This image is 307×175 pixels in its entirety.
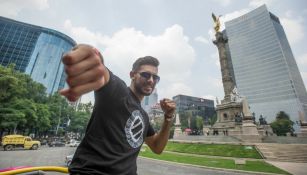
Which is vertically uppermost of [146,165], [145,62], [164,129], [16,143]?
[145,62]

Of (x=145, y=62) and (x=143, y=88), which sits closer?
(x=143, y=88)

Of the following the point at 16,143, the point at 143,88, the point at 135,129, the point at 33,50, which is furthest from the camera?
the point at 33,50

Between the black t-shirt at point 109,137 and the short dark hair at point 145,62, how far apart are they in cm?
65

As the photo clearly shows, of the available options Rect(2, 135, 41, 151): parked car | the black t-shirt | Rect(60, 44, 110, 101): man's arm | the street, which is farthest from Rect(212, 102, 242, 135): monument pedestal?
Rect(60, 44, 110, 101): man's arm

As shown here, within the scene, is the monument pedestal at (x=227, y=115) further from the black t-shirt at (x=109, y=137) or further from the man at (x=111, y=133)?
the black t-shirt at (x=109, y=137)

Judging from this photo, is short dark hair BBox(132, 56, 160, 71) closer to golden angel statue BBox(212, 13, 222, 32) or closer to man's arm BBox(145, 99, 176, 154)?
man's arm BBox(145, 99, 176, 154)

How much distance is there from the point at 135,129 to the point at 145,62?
946 millimetres

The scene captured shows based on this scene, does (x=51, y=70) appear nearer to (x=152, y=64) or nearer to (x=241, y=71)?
(x=152, y=64)

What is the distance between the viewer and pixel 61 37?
301ft

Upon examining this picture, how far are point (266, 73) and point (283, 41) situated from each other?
25.6 m

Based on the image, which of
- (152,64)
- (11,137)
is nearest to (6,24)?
(11,137)

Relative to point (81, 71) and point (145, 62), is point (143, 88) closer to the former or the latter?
point (145, 62)

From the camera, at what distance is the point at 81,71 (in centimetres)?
101

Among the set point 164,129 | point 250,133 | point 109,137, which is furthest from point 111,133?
point 250,133
